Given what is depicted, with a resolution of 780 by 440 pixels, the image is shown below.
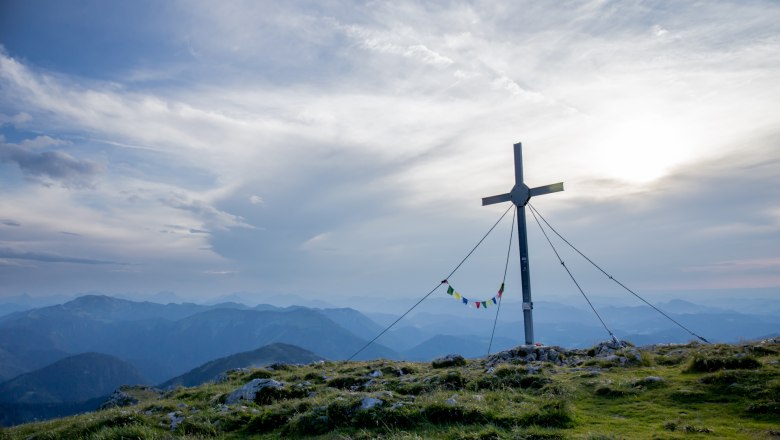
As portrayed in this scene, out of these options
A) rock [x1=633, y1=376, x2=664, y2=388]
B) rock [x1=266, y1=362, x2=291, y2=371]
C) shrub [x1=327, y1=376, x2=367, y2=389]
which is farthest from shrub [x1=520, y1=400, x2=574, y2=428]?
rock [x1=266, y1=362, x2=291, y2=371]

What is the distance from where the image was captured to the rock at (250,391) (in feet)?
48.3

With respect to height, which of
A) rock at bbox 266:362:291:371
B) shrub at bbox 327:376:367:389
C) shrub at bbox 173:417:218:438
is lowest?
rock at bbox 266:362:291:371

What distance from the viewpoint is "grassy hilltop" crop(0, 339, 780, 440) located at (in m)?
8.65

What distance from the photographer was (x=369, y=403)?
10719 mm

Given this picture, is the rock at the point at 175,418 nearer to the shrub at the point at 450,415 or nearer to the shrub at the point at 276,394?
the shrub at the point at 276,394

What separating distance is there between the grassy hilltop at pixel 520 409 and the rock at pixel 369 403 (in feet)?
0.09

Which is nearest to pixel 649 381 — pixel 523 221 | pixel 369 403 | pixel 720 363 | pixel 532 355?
pixel 720 363

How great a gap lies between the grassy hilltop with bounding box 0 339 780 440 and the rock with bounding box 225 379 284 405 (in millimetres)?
115

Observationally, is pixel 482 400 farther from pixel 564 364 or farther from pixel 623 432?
pixel 564 364

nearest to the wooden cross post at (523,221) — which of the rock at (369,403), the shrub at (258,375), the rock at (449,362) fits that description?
the rock at (449,362)

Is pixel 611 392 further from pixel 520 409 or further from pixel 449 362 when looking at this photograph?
pixel 449 362

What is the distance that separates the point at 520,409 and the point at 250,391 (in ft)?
33.9

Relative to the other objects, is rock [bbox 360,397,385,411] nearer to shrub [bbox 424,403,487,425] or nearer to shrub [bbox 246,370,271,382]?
shrub [bbox 424,403,487,425]

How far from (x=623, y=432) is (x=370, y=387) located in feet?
30.8
